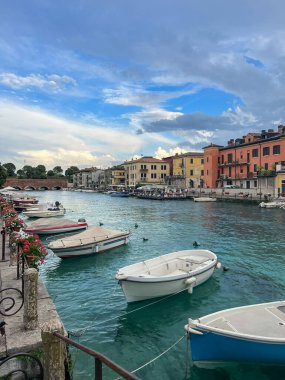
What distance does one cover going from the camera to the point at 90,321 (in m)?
11.2

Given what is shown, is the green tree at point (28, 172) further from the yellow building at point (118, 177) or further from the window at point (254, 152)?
the window at point (254, 152)

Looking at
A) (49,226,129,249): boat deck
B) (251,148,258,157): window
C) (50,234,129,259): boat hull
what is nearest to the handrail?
(50,234,129,259): boat hull

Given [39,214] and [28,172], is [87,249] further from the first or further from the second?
[28,172]

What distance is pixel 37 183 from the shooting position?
6880 inches

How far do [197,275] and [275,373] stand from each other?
18.6 feet

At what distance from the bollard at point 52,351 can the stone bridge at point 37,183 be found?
6670 inches

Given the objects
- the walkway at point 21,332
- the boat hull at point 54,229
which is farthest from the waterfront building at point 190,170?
the walkway at point 21,332

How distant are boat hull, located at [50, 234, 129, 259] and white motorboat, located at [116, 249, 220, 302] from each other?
684 cm

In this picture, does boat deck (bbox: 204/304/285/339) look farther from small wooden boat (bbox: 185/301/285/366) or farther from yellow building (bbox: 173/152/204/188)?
yellow building (bbox: 173/152/204/188)

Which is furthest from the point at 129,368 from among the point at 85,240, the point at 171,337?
the point at 85,240

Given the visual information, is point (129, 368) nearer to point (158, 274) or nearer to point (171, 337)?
point (171, 337)

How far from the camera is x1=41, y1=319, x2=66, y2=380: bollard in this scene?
17.3 feet

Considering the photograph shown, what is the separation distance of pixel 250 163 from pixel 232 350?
7103 centimetres

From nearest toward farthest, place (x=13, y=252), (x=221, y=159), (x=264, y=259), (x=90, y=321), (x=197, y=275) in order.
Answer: (x=90, y=321) → (x=13, y=252) → (x=197, y=275) → (x=264, y=259) → (x=221, y=159)
